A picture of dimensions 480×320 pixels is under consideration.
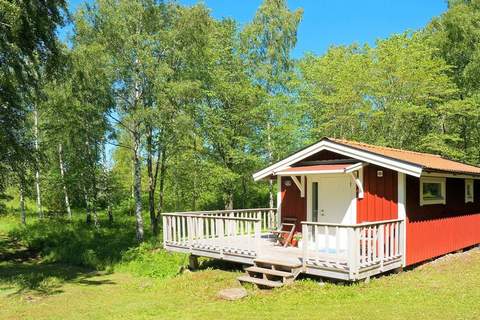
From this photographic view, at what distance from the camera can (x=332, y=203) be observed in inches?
456

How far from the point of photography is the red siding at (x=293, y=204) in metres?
12.3

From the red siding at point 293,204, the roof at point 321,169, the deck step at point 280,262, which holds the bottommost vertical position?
the deck step at point 280,262

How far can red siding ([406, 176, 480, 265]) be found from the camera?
1093 cm

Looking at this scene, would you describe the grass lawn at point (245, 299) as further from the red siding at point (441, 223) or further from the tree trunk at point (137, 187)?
the tree trunk at point (137, 187)

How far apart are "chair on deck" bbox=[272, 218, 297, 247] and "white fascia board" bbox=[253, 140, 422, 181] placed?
1.44 meters

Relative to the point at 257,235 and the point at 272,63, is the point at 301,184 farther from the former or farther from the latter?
the point at 272,63

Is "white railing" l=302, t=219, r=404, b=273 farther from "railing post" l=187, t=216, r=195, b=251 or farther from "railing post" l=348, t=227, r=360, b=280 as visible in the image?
"railing post" l=187, t=216, r=195, b=251

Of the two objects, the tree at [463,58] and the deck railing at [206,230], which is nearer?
the deck railing at [206,230]

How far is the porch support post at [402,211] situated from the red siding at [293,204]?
2.58 meters

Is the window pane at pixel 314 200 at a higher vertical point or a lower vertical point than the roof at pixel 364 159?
lower

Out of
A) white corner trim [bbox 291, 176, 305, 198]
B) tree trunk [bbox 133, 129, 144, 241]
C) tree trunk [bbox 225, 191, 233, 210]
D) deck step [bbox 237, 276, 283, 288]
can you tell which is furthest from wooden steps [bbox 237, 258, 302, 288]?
tree trunk [bbox 225, 191, 233, 210]

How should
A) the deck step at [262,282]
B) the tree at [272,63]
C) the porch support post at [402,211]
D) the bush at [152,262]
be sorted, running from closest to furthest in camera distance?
the deck step at [262,282], the porch support post at [402,211], the bush at [152,262], the tree at [272,63]

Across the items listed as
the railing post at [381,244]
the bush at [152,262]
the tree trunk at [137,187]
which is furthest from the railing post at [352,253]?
the tree trunk at [137,187]

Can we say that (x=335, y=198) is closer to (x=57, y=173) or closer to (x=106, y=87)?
(x=106, y=87)
